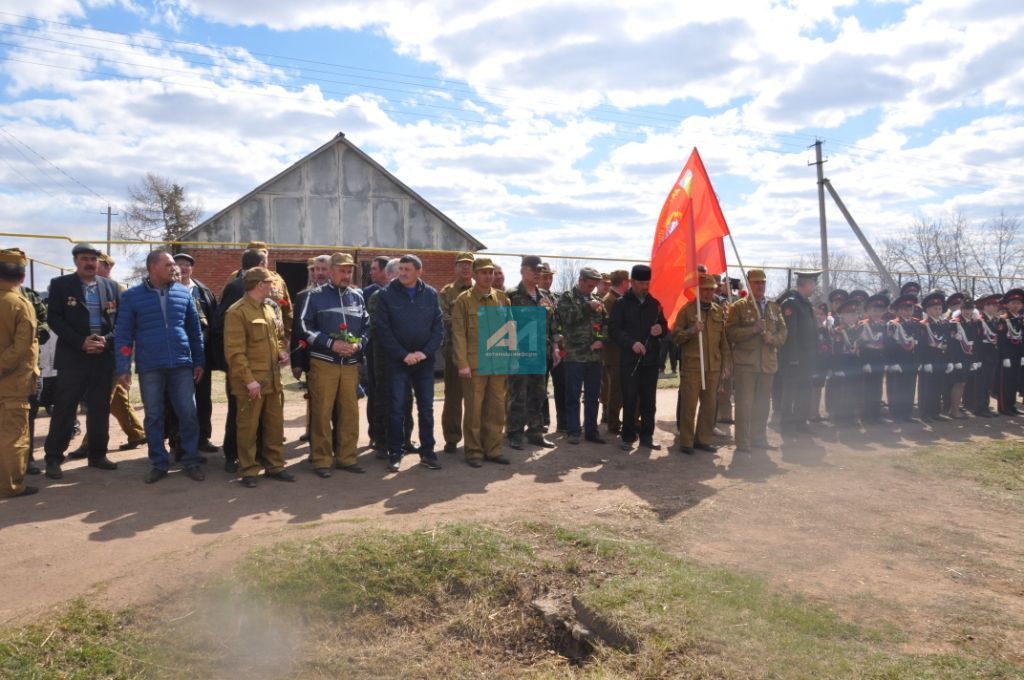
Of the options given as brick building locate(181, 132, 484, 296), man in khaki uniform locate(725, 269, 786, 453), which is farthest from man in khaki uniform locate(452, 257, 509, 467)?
brick building locate(181, 132, 484, 296)

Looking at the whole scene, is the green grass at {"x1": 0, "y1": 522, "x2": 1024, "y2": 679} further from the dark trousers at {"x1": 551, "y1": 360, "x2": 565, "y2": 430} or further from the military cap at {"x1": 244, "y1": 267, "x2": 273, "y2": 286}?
the dark trousers at {"x1": 551, "y1": 360, "x2": 565, "y2": 430}

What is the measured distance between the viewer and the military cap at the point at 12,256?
6.46m

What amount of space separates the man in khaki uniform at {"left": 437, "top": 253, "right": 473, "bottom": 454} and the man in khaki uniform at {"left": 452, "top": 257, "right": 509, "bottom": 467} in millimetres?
295

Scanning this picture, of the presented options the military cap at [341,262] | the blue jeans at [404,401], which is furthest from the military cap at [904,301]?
the military cap at [341,262]

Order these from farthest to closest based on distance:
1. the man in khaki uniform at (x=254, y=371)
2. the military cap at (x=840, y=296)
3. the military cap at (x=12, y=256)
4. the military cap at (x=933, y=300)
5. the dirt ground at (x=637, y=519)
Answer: the military cap at (x=933, y=300) < the military cap at (x=840, y=296) < the man in khaki uniform at (x=254, y=371) < the military cap at (x=12, y=256) < the dirt ground at (x=637, y=519)

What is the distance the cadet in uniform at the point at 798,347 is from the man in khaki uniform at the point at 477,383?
4.22 metres

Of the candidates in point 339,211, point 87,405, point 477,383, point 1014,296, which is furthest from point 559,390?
point 339,211

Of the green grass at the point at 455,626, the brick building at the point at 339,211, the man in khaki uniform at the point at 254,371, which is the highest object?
the brick building at the point at 339,211

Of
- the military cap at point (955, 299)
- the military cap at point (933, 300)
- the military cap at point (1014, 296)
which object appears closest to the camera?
the military cap at point (933, 300)

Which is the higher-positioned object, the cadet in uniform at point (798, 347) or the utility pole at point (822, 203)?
the utility pole at point (822, 203)

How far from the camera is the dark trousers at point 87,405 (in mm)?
6934

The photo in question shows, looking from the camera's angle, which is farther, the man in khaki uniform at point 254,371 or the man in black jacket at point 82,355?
the man in black jacket at point 82,355

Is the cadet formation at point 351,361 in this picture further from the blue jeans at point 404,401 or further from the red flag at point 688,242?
the red flag at point 688,242

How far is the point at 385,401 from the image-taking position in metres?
8.09
